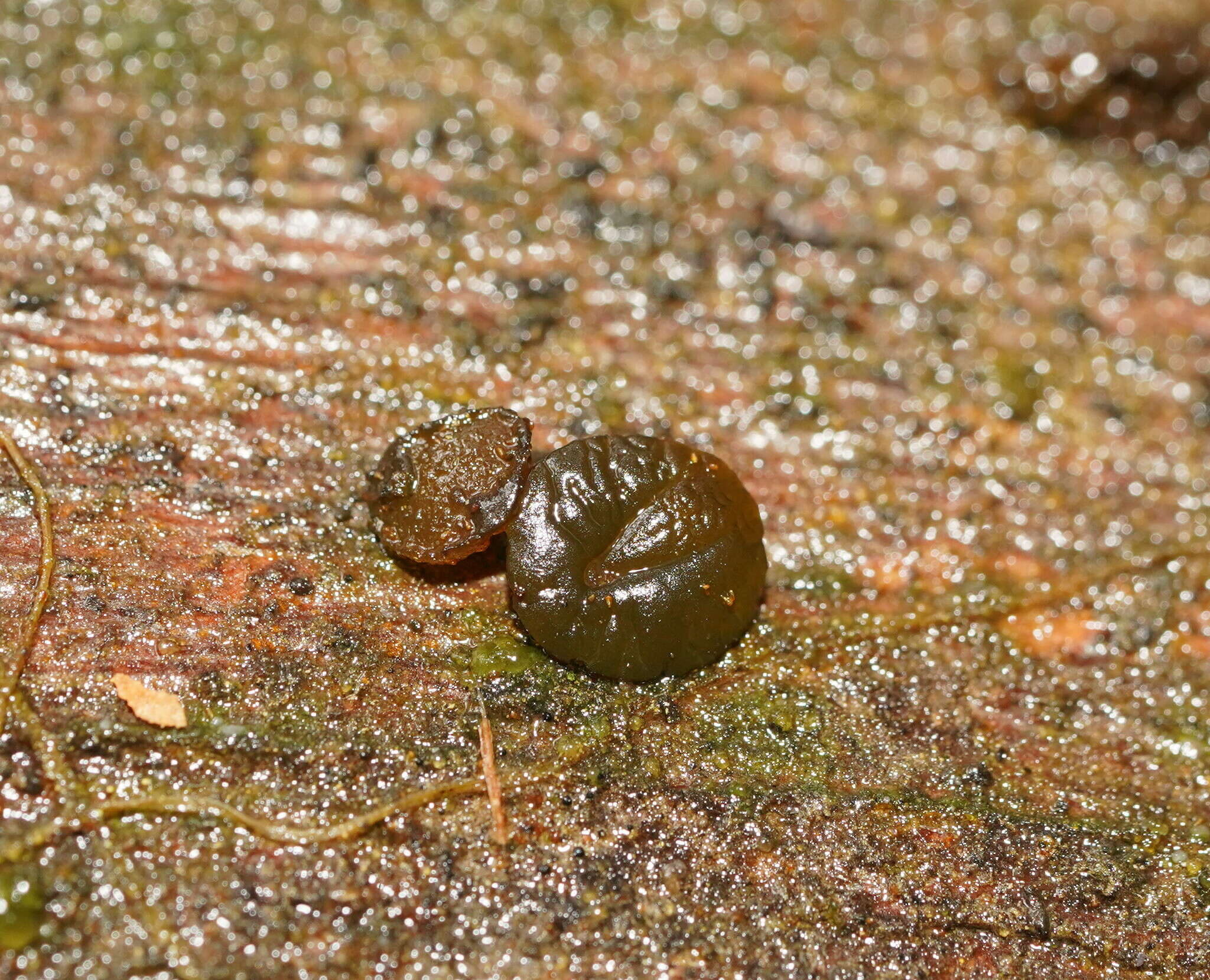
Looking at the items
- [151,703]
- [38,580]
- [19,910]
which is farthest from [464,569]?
[19,910]

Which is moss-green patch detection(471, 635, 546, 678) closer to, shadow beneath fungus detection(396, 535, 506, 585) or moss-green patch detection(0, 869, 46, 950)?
shadow beneath fungus detection(396, 535, 506, 585)

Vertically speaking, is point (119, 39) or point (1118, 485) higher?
point (119, 39)

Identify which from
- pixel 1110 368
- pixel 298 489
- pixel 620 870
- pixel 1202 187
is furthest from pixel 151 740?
pixel 1202 187

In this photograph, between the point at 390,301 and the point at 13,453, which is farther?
the point at 390,301

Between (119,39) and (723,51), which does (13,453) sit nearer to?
(119,39)

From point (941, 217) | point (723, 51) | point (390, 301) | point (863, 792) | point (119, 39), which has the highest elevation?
point (723, 51)

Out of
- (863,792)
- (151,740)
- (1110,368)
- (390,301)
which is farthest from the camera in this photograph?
(1110,368)

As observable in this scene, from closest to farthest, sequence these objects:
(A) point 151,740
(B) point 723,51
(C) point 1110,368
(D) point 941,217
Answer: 1. (A) point 151,740
2. (C) point 1110,368
3. (D) point 941,217
4. (B) point 723,51
